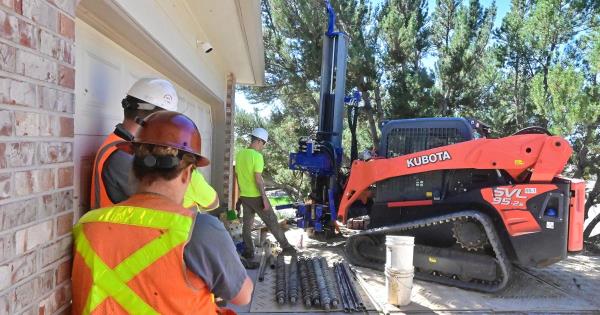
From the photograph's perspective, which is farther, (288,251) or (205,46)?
(288,251)

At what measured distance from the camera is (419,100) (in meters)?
12.2

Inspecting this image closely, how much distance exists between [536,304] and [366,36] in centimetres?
987

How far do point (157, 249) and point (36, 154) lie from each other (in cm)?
50

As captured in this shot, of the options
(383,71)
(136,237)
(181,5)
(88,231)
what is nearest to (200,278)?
(136,237)

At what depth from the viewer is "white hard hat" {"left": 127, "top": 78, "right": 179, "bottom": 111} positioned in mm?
2668

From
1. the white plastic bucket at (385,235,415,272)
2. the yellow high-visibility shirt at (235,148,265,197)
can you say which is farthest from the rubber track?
A: the yellow high-visibility shirt at (235,148,265,197)

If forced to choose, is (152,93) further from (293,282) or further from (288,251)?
(288,251)

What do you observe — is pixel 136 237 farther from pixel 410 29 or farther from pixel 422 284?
pixel 410 29

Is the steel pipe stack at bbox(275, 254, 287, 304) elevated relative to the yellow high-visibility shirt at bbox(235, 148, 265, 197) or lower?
lower

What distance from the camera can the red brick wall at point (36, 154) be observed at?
142cm

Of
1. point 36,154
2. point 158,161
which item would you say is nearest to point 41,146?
point 36,154

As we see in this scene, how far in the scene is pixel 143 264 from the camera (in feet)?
5.30

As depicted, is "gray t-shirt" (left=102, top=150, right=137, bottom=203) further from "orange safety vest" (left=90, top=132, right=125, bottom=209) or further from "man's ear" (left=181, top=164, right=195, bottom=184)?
"man's ear" (left=181, top=164, right=195, bottom=184)

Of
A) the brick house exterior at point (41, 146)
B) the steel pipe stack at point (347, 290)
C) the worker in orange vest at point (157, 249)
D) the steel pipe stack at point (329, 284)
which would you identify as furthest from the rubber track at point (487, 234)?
the worker in orange vest at point (157, 249)
